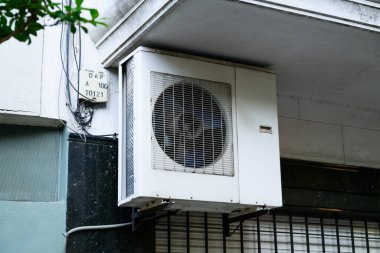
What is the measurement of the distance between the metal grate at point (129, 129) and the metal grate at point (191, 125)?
21 centimetres

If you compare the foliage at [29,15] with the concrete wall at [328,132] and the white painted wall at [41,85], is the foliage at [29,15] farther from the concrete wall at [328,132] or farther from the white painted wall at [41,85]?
the concrete wall at [328,132]

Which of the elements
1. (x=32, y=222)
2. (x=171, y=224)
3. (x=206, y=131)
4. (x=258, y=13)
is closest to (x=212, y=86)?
(x=206, y=131)

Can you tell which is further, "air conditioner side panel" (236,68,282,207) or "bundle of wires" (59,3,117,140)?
"bundle of wires" (59,3,117,140)

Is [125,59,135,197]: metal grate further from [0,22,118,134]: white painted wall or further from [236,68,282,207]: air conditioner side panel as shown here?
[236,68,282,207]: air conditioner side panel

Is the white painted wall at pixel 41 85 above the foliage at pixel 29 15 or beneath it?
above

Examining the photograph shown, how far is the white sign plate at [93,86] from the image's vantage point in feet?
16.7

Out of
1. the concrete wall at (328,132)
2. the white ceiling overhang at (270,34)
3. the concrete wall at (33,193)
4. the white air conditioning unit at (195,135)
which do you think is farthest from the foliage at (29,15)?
the concrete wall at (328,132)

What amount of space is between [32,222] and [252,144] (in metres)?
1.55

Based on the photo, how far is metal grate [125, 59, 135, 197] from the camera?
473cm

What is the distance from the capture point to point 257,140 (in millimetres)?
5008

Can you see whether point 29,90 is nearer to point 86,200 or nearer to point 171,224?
point 86,200

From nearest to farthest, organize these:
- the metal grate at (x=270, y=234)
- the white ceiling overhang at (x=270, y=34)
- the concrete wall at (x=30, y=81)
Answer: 1. the white ceiling overhang at (x=270, y=34)
2. the concrete wall at (x=30, y=81)
3. the metal grate at (x=270, y=234)

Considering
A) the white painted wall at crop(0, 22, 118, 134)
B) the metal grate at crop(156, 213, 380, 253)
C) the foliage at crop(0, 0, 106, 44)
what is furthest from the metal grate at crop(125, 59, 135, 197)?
the foliage at crop(0, 0, 106, 44)

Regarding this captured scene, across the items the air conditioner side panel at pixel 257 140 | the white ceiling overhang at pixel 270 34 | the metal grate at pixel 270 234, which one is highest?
the white ceiling overhang at pixel 270 34
